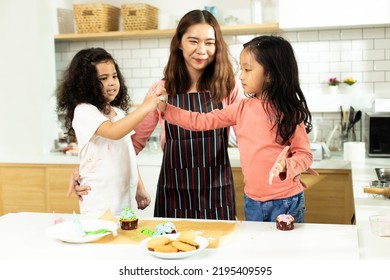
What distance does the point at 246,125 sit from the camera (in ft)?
8.08

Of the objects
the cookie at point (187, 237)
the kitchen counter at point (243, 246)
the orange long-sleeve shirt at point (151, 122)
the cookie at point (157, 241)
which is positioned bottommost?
the kitchen counter at point (243, 246)

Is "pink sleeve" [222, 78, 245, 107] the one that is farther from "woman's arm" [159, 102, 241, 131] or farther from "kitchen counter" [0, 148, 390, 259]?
"kitchen counter" [0, 148, 390, 259]

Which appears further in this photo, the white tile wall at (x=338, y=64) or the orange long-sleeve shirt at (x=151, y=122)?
the white tile wall at (x=338, y=64)

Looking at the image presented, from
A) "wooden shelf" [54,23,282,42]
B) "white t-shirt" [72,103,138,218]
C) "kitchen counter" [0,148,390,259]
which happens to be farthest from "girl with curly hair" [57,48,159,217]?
"wooden shelf" [54,23,282,42]

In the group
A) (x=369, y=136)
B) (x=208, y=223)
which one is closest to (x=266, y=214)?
(x=208, y=223)

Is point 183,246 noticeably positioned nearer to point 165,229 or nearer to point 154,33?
point 165,229

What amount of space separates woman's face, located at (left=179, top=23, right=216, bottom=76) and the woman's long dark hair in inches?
1.2

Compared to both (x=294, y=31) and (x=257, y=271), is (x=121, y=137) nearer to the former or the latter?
(x=257, y=271)

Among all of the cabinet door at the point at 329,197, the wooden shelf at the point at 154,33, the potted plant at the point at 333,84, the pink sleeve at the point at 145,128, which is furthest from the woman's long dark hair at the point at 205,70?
the potted plant at the point at 333,84

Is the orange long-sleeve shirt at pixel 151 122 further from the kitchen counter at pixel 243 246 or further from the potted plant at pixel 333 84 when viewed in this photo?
the potted plant at pixel 333 84

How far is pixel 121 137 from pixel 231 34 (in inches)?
87.9

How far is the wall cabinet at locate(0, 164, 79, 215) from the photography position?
13.7 ft

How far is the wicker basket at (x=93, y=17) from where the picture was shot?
14.5ft

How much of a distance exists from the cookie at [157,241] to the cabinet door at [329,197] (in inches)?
80.3
